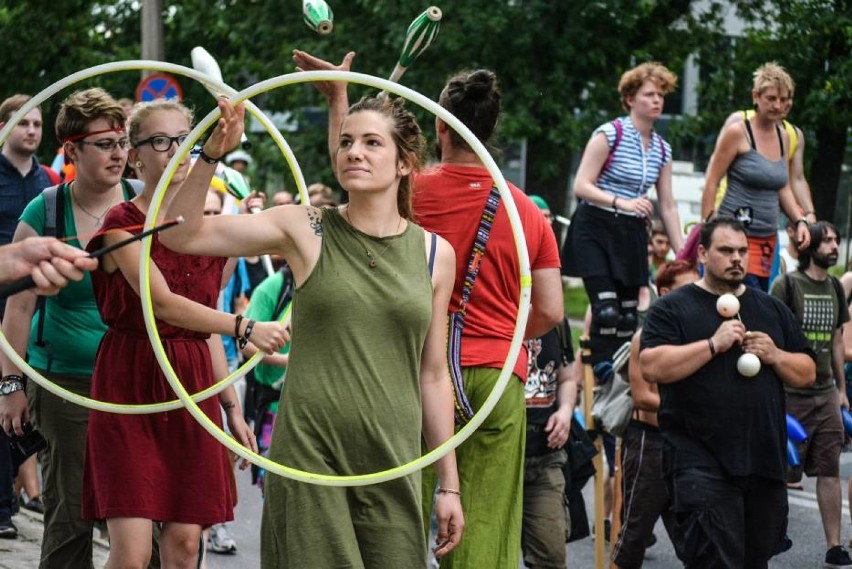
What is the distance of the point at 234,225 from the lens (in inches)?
183

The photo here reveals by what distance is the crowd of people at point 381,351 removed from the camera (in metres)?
4.60

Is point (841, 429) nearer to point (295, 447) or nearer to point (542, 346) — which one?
point (542, 346)

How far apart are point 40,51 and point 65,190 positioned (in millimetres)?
19447

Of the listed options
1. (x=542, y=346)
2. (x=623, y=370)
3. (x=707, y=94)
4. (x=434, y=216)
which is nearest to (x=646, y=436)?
(x=623, y=370)

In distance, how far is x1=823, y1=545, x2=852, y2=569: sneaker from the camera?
893 centimetres

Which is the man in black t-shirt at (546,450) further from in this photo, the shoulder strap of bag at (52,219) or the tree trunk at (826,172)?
the tree trunk at (826,172)

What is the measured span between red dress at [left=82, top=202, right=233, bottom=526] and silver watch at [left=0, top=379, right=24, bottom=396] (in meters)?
0.72

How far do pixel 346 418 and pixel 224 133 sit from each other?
0.98m

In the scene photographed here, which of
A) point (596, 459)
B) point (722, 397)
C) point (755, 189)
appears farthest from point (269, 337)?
point (755, 189)

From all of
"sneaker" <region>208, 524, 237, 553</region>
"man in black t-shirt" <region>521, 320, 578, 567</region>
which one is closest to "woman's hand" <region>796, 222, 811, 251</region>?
"man in black t-shirt" <region>521, 320, 578, 567</region>

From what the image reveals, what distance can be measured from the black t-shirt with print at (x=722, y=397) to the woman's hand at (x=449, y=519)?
217 centimetres

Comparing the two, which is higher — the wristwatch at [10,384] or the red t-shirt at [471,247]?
the red t-shirt at [471,247]

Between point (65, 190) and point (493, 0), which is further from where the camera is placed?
point (493, 0)

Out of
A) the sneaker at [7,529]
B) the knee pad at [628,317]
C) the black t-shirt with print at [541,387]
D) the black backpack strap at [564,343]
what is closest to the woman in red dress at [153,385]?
the black t-shirt with print at [541,387]
